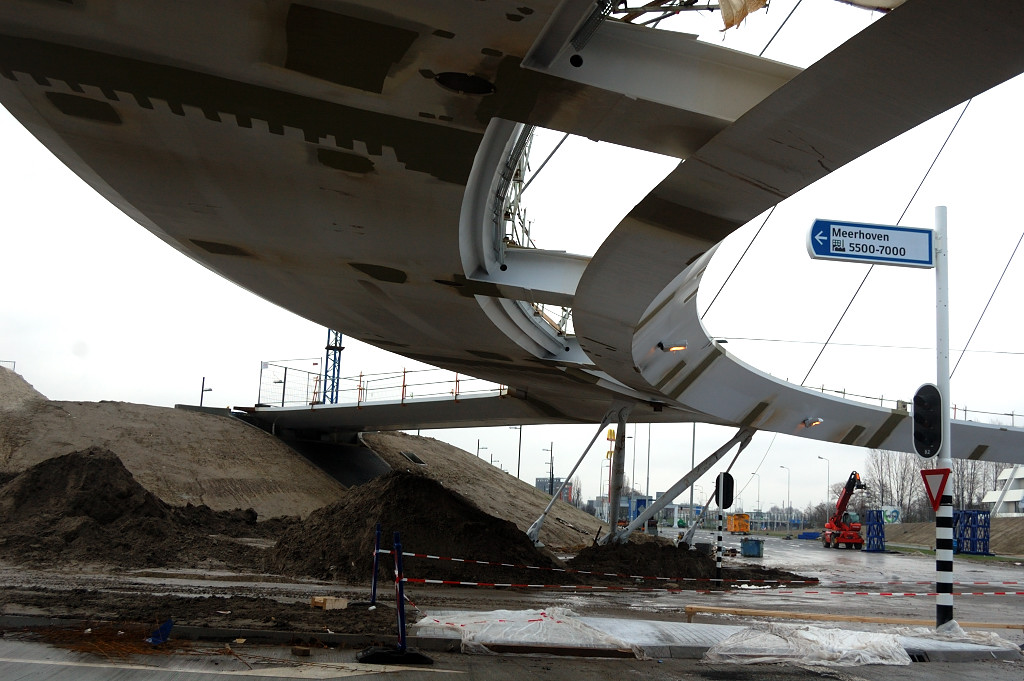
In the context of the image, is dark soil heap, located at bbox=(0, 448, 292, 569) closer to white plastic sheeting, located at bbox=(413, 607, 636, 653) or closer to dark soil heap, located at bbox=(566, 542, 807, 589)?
dark soil heap, located at bbox=(566, 542, 807, 589)

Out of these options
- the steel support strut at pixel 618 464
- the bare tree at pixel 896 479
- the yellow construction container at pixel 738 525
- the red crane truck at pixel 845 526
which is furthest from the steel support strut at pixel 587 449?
the bare tree at pixel 896 479

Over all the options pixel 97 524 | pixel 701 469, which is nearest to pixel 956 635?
pixel 701 469

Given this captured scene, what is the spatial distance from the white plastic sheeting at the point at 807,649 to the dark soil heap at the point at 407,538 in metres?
9.21

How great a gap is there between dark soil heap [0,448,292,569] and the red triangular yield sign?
46.6ft

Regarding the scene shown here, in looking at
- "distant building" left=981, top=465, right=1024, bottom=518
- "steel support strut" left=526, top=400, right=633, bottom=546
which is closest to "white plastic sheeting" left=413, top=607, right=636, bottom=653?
"steel support strut" left=526, top=400, right=633, bottom=546

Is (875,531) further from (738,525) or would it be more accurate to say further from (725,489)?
(725,489)

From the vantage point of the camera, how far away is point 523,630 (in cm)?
983

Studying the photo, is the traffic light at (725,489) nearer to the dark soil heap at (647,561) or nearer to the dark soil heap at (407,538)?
the dark soil heap at (647,561)

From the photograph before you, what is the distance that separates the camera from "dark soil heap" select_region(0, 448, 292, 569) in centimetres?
1899

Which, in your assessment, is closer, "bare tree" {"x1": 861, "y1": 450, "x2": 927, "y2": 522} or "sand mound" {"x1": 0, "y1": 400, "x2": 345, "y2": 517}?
"sand mound" {"x1": 0, "y1": 400, "x2": 345, "y2": 517}

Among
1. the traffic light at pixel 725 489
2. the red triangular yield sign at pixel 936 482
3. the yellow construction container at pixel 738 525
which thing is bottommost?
the yellow construction container at pixel 738 525

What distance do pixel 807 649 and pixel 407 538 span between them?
11.2m

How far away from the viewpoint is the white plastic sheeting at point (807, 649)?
947 cm

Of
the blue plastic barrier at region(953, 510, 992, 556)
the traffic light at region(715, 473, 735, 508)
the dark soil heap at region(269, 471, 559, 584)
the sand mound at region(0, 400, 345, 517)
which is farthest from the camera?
the blue plastic barrier at region(953, 510, 992, 556)
